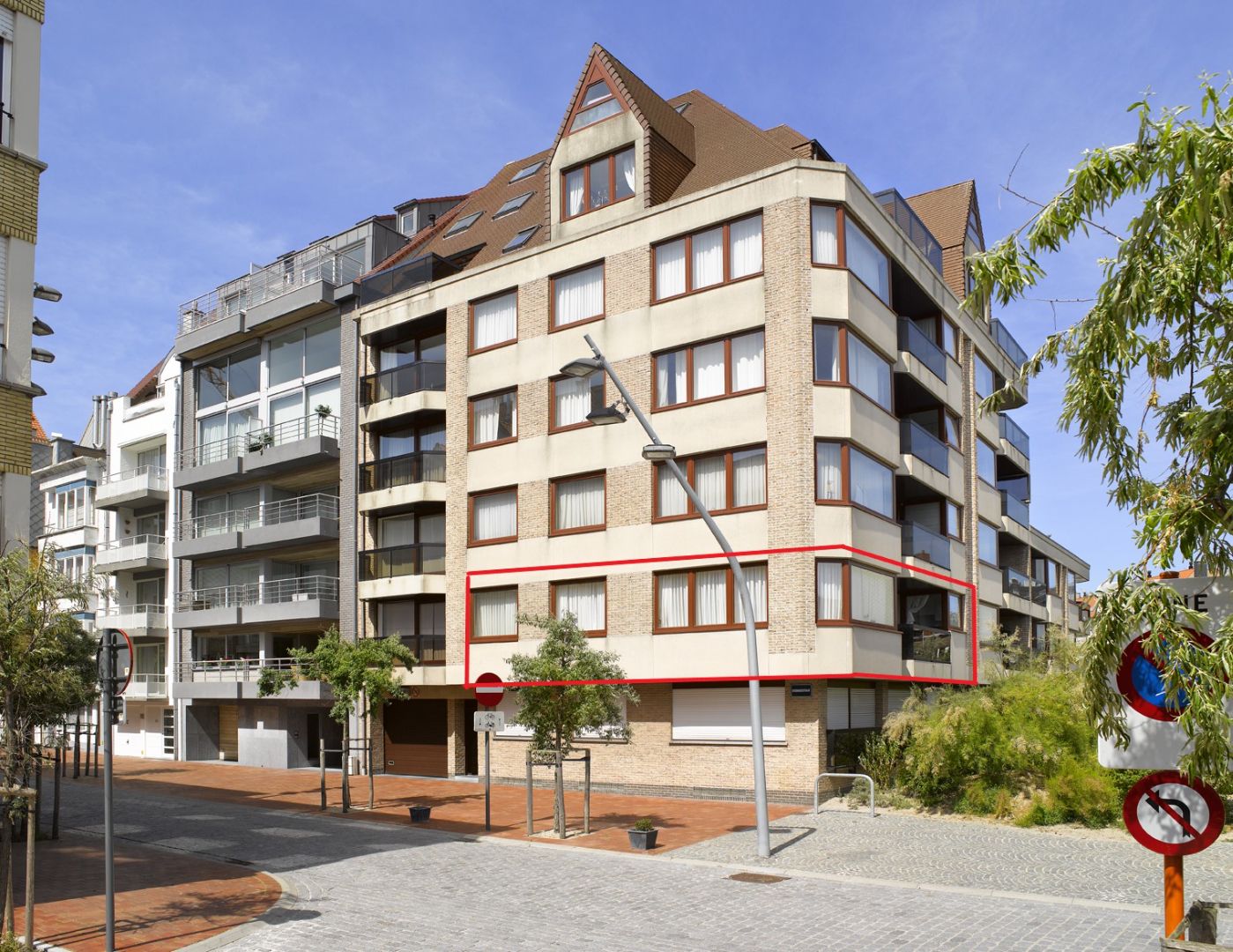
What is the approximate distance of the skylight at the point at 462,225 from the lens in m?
37.3

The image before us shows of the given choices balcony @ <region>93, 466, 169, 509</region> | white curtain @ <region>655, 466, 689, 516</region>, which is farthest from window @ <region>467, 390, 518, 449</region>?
balcony @ <region>93, 466, 169, 509</region>

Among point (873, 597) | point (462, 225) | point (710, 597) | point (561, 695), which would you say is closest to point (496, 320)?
point (462, 225)

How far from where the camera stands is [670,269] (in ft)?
91.4

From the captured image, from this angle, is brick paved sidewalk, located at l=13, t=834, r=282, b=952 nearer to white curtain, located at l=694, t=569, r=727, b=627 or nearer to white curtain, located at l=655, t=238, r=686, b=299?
white curtain, located at l=694, t=569, r=727, b=627

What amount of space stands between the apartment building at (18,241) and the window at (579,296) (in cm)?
1553

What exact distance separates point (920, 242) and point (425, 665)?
18.4 metres

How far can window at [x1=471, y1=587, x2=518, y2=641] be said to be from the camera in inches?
1181

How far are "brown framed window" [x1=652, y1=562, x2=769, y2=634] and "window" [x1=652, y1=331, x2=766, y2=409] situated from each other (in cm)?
411

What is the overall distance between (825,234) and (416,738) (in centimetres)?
1842

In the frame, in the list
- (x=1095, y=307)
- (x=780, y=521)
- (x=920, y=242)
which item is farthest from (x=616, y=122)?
(x=1095, y=307)

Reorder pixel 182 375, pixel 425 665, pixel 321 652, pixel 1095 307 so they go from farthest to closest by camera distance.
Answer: pixel 182 375
pixel 425 665
pixel 321 652
pixel 1095 307

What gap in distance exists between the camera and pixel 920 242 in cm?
3216

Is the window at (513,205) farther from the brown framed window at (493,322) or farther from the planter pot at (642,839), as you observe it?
the planter pot at (642,839)

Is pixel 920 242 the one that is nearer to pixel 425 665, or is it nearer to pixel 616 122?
pixel 616 122
